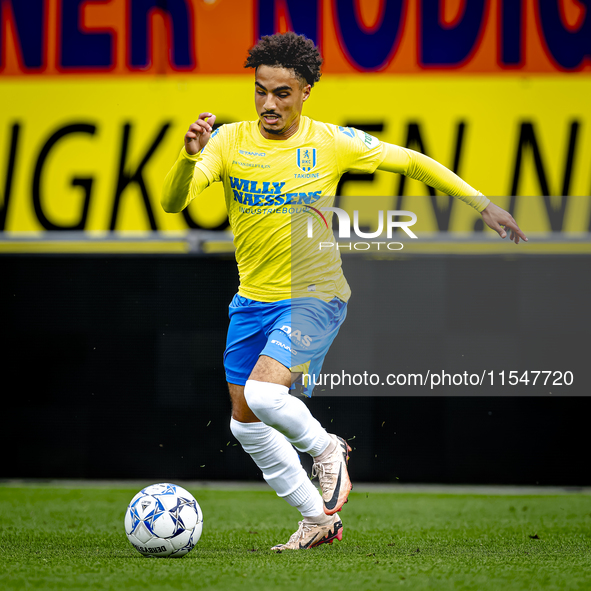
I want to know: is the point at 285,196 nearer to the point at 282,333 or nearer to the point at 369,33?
the point at 282,333

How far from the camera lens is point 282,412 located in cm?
407

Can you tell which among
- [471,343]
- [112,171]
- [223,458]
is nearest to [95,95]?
[112,171]

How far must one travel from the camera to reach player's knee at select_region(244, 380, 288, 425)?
4.03 meters

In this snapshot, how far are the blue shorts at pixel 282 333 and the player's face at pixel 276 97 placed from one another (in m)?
0.83

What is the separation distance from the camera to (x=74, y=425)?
653 centimetres

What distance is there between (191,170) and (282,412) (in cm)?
113

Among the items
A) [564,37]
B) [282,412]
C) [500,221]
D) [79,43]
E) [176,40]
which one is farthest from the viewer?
[79,43]

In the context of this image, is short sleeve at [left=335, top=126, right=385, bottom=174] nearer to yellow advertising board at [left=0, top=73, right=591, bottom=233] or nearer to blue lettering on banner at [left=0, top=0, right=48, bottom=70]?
yellow advertising board at [left=0, top=73, right=591, bottom=233]

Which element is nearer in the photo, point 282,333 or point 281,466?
point 282,333

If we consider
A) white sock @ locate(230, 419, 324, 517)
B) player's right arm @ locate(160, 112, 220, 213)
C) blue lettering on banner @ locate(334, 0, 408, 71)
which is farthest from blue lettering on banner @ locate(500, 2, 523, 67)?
white sock @ locate(230, 419, 324, 517)

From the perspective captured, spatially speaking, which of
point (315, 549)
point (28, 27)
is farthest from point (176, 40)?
point (315, 549)

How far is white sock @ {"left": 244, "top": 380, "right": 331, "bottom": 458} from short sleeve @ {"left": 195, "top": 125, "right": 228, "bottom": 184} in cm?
100

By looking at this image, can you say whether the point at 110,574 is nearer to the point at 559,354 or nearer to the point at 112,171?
the point at 559,354

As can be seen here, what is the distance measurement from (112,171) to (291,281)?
354cm
